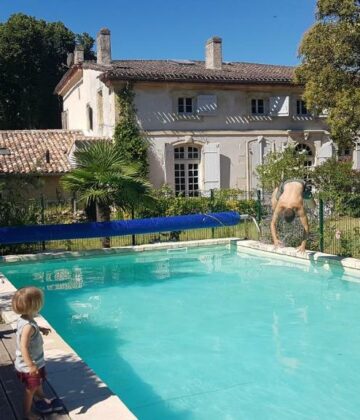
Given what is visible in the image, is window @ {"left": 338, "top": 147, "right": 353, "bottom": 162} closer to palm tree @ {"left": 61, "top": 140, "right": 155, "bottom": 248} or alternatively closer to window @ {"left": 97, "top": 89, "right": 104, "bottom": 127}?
window @ {"left": 97, "top": 89, "right": 104, "bottom": 127}

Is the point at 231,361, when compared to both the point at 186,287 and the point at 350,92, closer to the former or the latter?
the point at 186,287

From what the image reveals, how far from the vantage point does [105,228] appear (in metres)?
14.8

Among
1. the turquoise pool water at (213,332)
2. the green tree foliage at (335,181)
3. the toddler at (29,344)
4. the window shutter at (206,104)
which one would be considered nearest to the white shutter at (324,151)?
the green tree foliage at (335,181)

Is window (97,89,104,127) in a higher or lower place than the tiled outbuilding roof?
lower

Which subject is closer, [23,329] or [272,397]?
[23,329]

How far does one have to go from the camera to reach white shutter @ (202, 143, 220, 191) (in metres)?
24.0

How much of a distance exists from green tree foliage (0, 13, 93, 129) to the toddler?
126 feet

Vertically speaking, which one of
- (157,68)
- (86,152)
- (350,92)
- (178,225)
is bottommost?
(178,225)

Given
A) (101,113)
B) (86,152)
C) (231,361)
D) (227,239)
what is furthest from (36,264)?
(101,113)

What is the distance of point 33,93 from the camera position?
40.9m

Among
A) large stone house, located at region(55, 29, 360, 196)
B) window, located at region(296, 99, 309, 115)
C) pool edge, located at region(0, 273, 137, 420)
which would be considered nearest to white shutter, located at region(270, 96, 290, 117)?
large stone house, located at region(55, 29, 360, 196)

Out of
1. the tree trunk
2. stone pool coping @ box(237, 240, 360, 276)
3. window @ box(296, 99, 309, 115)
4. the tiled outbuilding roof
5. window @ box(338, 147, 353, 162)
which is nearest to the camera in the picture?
stone pool coping @ box(237, 240, 360, 276)

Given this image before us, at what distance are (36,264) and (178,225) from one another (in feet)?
13.7

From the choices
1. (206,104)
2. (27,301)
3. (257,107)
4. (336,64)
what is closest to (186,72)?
(206,104)
